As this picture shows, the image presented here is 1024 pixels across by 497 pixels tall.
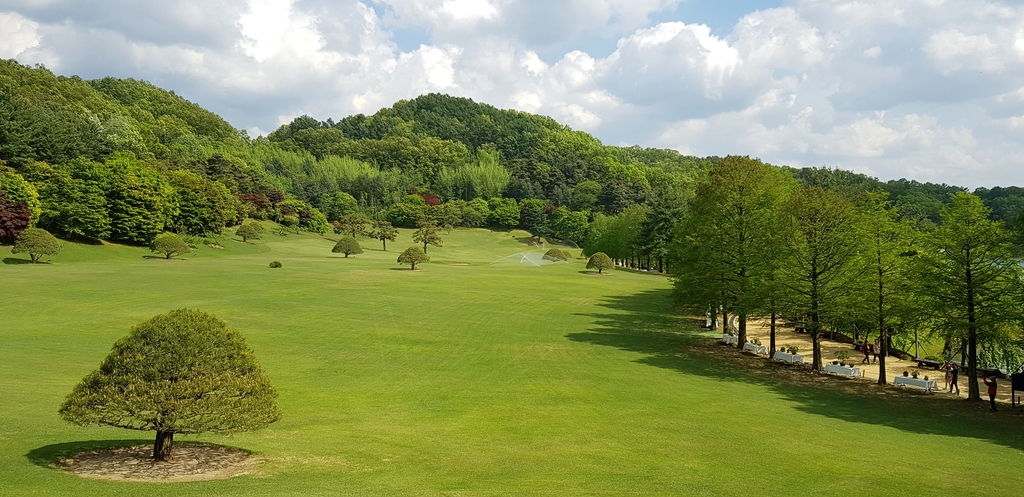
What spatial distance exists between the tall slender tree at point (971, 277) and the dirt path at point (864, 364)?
3438 millimetres

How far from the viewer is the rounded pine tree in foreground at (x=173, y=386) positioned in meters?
11.5

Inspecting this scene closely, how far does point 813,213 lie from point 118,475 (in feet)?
99.6

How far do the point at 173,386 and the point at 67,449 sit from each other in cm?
336

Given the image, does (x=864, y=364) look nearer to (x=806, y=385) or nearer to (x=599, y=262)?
(x=806, y=385)

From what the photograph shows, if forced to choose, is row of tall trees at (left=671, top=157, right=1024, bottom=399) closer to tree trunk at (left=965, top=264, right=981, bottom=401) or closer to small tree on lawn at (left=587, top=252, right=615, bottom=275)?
tree trunk at (left=965, top=264, right=981, bottom=401)

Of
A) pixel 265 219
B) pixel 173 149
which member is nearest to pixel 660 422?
pixel 265 219

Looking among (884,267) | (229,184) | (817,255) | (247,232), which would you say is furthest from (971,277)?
(229,184)

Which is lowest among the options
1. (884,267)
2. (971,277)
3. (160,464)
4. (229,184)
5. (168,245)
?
(160,464)

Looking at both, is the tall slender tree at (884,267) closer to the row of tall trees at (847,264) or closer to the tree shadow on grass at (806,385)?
the row of tall trees at (847,264)

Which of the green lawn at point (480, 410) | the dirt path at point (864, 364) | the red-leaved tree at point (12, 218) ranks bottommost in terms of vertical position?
the dirt path at point (864, 364)

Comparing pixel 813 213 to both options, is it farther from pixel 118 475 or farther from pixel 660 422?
pixel 118 475

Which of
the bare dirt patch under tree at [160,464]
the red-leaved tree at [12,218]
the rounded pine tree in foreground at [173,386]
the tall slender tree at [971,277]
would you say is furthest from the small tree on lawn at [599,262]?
the rounded pine tree in foreground at [173,386]

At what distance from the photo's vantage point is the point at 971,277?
25656 millimetres

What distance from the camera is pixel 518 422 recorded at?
18.8 meters
